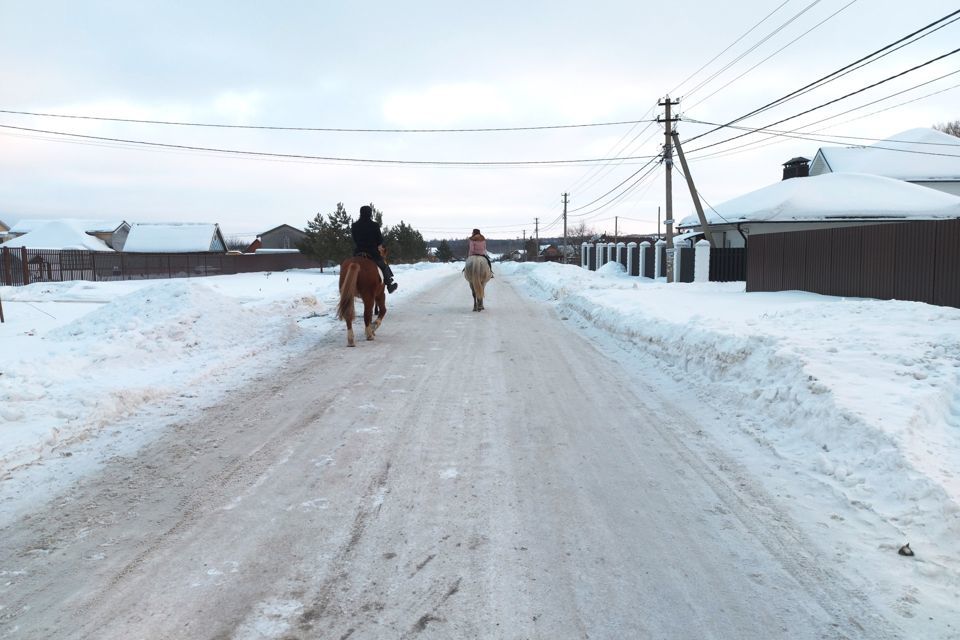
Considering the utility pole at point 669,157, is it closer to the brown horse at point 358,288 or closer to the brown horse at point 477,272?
the brown horse at point 477,272

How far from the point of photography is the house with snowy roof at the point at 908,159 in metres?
39.7

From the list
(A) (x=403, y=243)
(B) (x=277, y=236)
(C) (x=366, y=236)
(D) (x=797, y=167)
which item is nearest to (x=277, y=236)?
(B) (x=277, y=236)

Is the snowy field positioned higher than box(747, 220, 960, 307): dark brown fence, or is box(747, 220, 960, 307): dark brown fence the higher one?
box(747, 220, 960, 307): dark brown fence

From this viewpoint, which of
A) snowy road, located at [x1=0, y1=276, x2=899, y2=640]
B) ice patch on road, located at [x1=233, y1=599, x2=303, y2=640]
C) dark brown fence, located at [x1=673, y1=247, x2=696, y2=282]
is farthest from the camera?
dark brown fence, located at [x1=673, y1=247, x2=696, y2=282]

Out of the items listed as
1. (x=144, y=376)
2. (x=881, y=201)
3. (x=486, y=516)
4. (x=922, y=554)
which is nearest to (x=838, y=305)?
(x=922, y=554)

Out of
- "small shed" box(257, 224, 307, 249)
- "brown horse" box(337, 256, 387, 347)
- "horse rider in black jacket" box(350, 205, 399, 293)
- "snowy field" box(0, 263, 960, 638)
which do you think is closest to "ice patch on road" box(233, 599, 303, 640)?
"snowy field" box(0, 263, 960, 638)

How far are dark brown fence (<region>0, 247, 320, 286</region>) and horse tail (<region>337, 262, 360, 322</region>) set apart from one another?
25.5 m

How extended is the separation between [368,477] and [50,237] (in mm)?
78628

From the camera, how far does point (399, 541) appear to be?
365cm

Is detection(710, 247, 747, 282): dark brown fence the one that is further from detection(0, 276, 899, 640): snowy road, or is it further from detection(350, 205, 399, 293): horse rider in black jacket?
detection(0, 276, 899, 640): snowy road

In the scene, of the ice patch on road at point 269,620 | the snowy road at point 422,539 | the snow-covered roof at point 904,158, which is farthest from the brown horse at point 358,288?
the snow-covered roof at point 904,158

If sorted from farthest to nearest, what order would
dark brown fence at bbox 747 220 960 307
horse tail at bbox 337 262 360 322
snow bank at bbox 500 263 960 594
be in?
dark brown fence at bbox 747 220 960 307 → horse tail at bbox 337 262 360 322 → snow bank at bbox 500 263 960 594

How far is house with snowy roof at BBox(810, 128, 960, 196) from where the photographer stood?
39656 mm

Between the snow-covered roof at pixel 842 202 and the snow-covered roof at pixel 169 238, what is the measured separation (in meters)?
53.0
